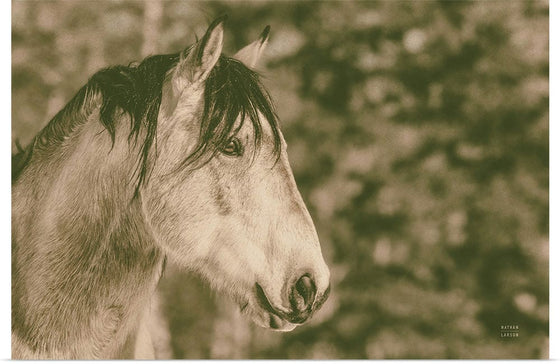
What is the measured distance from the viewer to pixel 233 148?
1.63 metres

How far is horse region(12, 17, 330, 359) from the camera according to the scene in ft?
5.29

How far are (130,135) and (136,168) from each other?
0.10m

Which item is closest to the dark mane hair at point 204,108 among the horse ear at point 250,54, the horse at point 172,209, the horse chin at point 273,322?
the horse at point 172,209

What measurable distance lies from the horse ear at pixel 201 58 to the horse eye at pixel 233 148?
209mm

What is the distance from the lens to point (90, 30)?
7.48 feet

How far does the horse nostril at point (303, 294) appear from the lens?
5.19ft

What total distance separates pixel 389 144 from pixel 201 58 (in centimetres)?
104

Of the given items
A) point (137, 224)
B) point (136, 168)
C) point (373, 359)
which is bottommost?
point (373, 359)

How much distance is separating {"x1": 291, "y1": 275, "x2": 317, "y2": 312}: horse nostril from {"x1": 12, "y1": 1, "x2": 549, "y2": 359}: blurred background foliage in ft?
2.02

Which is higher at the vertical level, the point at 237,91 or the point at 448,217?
the point at 237,91
